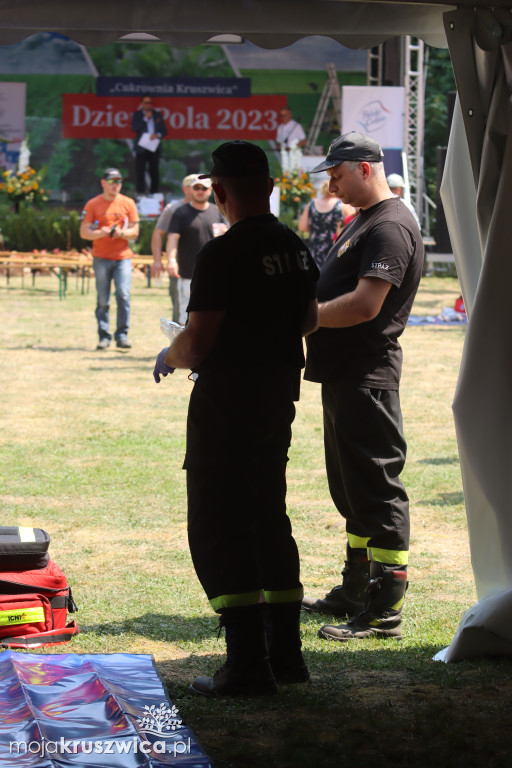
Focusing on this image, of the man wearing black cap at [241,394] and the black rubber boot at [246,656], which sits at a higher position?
the man wearing black cap at [241,394]

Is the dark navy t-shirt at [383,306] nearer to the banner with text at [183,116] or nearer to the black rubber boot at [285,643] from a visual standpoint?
the black rubber boot at [285,643]

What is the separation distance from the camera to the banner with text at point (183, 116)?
32.6 meters

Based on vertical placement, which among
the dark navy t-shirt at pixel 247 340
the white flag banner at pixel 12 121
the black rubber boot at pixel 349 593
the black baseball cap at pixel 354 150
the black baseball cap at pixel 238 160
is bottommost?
the black rubber boot at pixel 349 593

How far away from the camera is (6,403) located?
10.1 m

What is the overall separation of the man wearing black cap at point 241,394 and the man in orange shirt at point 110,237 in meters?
9.18

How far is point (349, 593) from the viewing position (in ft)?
15.9

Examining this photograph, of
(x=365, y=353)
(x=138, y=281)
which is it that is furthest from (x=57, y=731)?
(x=138, y=281)

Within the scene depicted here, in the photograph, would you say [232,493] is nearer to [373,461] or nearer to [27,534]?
[373,461]

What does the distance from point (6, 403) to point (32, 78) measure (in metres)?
26.8

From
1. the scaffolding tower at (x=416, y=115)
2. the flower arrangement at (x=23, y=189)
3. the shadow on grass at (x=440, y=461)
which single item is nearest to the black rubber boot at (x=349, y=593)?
the shadow on grass at (x=440, y=461)

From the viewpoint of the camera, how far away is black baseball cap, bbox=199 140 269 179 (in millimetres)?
3551

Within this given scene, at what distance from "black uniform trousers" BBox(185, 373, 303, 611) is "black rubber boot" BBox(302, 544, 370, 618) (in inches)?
46.8

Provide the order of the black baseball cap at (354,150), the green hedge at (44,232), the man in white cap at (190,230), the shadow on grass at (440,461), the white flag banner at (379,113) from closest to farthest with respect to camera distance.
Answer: the black baseball cap at (354,150) → the shadow on grass at (440,461) → the man in white cap at (190,230) → the white flag banner at (379,113) → the green hedge at (44,232)

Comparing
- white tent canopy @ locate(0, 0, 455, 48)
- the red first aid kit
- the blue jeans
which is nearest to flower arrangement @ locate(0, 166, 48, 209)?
the blue jeans
